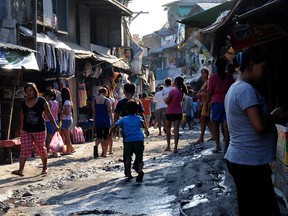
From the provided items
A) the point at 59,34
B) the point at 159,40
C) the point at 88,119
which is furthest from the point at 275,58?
the point at 159,40

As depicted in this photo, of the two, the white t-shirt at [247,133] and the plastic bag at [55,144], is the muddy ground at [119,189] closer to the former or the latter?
the plastic bag at [55,144]

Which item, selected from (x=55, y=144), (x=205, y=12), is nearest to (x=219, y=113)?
(x=205, y=12)

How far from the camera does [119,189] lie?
Result: 7.71 m

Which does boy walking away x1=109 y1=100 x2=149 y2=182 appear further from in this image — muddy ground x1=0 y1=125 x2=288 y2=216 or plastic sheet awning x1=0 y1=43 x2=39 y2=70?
plastic sheet awning x1=0 y1=43 x2=39 y2=70

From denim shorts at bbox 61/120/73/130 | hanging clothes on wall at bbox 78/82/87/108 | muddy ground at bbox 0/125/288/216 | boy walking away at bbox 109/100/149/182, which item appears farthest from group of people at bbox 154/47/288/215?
hanging clothes on wall at bbox 78/82/87/108

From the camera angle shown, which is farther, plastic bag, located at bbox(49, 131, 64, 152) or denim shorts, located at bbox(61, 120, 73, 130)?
denim shorts, located at bbox(61, 120, 73, 130)

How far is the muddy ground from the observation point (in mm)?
6188

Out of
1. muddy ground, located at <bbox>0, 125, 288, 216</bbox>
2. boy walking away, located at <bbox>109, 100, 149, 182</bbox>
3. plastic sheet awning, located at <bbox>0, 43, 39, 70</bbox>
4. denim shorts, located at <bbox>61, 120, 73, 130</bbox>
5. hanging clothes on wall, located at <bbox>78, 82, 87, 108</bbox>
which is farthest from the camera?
hanging clothes on wall, located at <bbox>78, 82, 87, 108</bbox>

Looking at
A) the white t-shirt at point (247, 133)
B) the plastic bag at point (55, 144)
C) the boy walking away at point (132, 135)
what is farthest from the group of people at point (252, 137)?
the plastic bag at point (55, 144)

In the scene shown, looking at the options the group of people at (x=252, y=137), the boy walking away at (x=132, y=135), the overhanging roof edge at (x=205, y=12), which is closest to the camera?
the group of people at (x=252, y=137)

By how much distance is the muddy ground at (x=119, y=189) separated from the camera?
6188 millimetres

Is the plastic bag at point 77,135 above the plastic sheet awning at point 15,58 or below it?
below

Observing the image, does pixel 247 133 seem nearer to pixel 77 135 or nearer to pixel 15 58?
pixel 15 58

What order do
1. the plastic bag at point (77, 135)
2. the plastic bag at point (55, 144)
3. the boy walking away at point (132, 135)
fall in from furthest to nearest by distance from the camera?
the plastic bag at point (77, 135)
the plastic bag at point (55, 144)
the boy walking away at point (132, 135)
